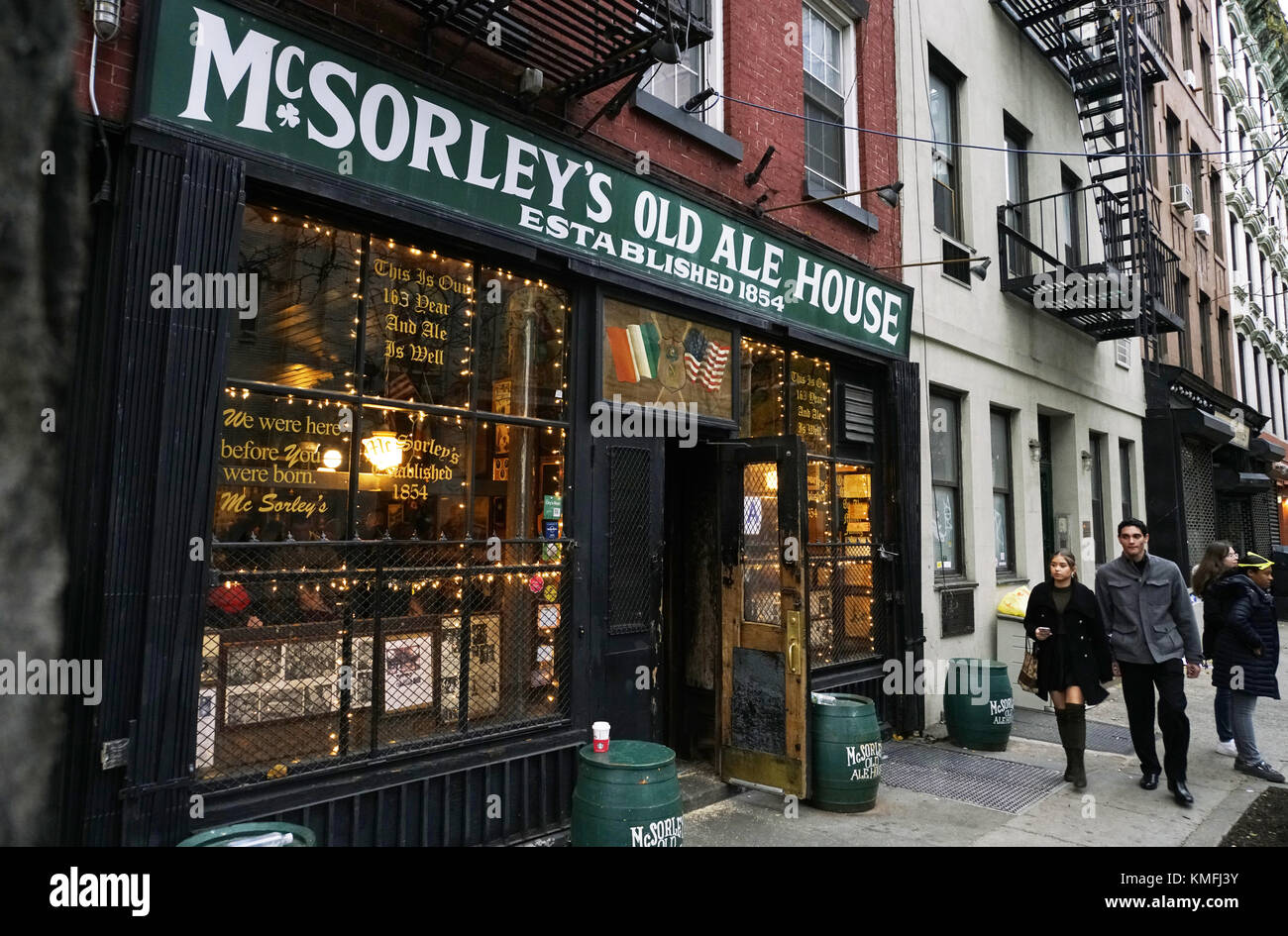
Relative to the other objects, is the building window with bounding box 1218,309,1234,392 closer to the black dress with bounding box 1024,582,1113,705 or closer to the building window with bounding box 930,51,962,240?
the building window with bounding box 930,51,962,240

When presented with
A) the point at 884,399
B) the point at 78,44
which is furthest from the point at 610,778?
the point at 884,399

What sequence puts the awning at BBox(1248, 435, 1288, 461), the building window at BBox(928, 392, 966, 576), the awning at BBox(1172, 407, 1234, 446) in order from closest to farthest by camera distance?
the building window at BBox(928, 392, 966, 576) → the awning at BBox(1172, 407, 1234, 446) → the awning at BBox(1248, 435, 1288, 461)

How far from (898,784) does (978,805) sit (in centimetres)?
69

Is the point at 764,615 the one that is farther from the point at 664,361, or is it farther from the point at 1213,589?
the point at 1213,589

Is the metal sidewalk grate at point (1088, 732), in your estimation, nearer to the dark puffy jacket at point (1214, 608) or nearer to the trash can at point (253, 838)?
the dark puffy jacket at point (1214, 608)

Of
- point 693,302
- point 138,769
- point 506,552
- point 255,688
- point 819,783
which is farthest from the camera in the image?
point 693,302

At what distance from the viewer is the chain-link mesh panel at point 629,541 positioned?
5.79 metres

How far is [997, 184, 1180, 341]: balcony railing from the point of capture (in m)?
11.0

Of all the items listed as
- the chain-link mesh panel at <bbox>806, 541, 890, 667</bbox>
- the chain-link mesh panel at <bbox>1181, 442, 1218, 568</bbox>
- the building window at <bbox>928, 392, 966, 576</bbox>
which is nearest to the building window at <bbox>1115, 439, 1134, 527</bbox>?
the chain-link mesh panel at <bbox>1181, 442, 1218, 568</bbox>

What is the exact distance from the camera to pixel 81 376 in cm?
359

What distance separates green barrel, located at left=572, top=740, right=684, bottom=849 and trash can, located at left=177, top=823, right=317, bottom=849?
1430 mm

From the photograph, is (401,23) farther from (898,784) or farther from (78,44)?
(898,784)

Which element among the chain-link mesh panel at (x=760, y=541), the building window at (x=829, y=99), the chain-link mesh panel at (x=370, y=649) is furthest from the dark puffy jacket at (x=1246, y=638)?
the chain-link mesh panel at (x=370, y=649)

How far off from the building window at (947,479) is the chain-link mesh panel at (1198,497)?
929cm
